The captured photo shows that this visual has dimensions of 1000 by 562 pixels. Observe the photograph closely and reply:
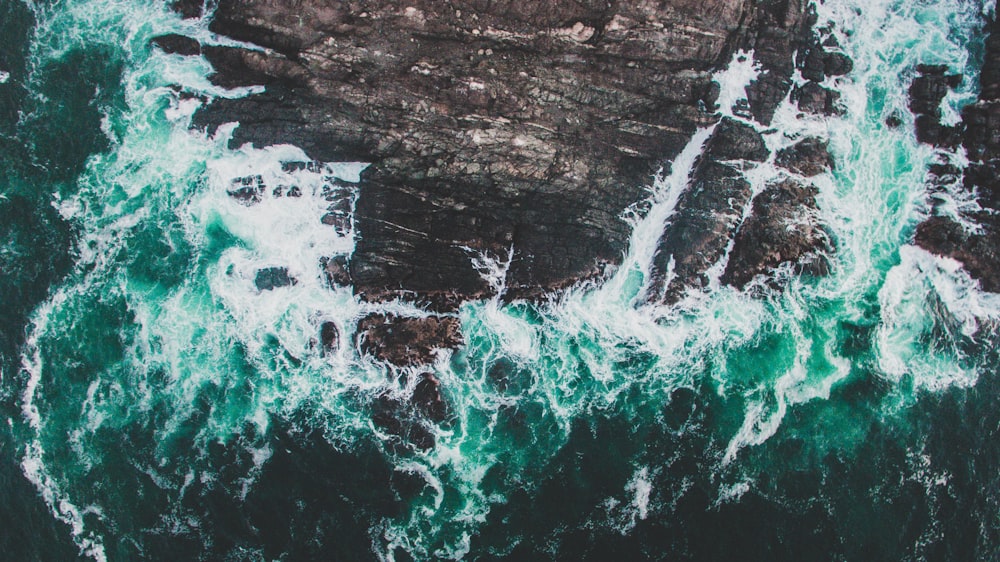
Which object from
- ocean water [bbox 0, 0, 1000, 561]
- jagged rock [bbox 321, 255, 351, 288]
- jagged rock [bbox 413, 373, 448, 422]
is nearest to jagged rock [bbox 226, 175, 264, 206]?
ocean water [bbox 0, 0, 1000, 561]

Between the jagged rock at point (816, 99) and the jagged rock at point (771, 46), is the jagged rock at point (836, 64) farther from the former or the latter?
the jagged rock at point (771, 46)

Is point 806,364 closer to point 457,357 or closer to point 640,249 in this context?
point 640,249

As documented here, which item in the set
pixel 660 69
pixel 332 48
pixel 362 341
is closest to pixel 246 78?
pixel 332 48

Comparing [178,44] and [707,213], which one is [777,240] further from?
[178,44]

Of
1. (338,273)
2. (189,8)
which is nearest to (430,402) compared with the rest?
(338,273)

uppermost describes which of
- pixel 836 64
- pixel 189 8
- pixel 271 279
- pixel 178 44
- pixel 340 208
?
pixel 836 64
